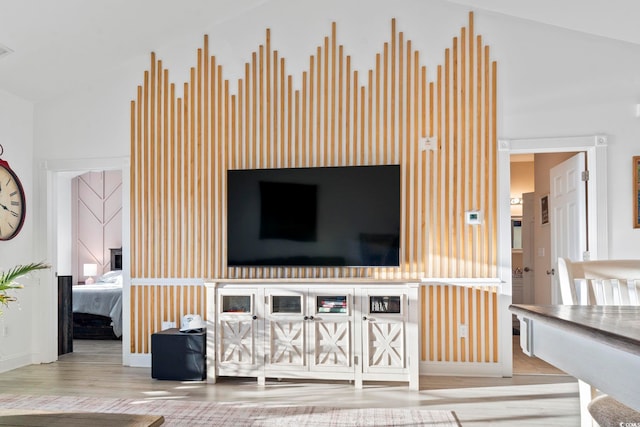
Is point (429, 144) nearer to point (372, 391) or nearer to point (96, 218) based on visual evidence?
point (372, 391)

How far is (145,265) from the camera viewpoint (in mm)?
4805

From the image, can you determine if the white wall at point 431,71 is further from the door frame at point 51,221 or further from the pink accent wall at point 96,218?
the pink accent wall at point 96,218

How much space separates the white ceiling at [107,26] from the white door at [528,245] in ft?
11.4

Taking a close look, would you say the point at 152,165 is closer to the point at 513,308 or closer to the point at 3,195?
the point at 3,195

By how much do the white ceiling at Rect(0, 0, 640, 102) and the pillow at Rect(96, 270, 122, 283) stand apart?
3346 mm

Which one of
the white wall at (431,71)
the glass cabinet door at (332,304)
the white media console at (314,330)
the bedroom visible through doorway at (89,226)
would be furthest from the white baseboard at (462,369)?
the bedroom visible through doorway at (89,226)

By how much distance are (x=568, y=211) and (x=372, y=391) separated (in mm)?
2578

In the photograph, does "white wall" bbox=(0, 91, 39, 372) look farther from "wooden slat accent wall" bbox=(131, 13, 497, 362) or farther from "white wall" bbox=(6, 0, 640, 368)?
"wooden slat accent wall" bbox=(131, 13, 497, 362)

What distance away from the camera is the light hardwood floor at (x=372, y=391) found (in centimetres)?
340

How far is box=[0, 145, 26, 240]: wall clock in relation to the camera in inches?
181

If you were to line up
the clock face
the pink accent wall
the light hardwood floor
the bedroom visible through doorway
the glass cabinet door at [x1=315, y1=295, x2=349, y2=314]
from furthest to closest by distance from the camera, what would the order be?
the pink accent wall
the bedroom visible through doorway
the clock face
the glass cabinet door at [x1=315, y1=295, x2=349, y2=314]
the light hardwood floor

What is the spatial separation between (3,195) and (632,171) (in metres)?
5.63

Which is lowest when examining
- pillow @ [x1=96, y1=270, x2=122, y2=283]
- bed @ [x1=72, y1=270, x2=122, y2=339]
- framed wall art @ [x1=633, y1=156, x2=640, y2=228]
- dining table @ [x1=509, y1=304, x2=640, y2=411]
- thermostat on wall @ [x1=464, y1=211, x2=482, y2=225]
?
bed @ [x1=72, y1=270, x2=122, y2=339]

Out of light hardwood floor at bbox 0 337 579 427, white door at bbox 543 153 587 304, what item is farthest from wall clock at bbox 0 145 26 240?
white door at bbox 543 153 587 304
